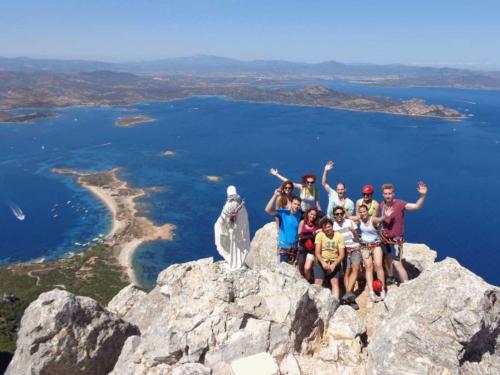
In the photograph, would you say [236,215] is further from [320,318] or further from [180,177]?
[180,177]

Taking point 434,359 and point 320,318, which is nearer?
point 434,359

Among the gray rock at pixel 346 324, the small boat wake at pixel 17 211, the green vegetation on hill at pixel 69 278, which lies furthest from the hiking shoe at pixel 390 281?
the small boat wake at pixel 17 211

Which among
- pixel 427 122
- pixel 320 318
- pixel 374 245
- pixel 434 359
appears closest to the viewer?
pixel 434 359

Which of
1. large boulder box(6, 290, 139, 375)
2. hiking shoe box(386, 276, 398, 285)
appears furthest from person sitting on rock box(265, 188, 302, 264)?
large boulder box(6, 290, 139, 375)

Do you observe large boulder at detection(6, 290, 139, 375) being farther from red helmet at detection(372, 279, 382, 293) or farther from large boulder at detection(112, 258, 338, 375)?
red helmet at detection(372, 279, 382, 293)

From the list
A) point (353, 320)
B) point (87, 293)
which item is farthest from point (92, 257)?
point (353, 320)

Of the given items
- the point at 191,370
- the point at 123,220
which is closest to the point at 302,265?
the point at 191,370

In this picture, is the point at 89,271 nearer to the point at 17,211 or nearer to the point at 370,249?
the point at 17,211
